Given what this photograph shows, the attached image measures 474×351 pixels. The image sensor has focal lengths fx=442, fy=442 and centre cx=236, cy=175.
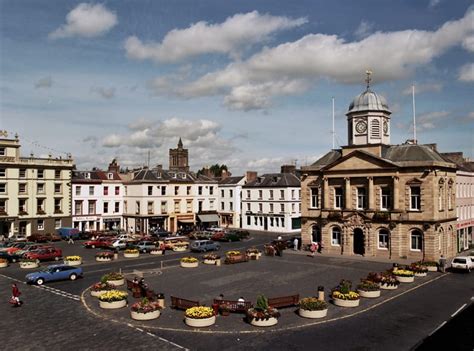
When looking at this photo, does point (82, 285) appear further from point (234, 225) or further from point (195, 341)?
point (234, 225)

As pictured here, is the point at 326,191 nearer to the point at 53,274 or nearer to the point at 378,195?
the point at 378,195

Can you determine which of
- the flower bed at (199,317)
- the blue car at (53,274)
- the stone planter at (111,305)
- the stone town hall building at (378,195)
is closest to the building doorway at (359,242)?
the stone town hall building at (378,195)

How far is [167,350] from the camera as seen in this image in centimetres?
1991

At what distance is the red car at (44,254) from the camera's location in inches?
1743

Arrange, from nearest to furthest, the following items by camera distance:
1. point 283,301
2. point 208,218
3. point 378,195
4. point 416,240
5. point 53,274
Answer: point 283,301 < point 53,274 < point 416,240 < point 378,195 < point 208,218

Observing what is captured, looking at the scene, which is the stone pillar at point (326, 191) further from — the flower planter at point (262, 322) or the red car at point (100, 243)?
the flower planter at point (262, 322)

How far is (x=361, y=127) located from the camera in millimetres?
50719

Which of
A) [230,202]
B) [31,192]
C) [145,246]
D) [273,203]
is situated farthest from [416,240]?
[31,192]

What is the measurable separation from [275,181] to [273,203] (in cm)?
390

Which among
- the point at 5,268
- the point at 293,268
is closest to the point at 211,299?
the point at 293,268

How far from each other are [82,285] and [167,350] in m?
16.4

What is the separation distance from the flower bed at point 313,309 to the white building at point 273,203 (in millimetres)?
50384

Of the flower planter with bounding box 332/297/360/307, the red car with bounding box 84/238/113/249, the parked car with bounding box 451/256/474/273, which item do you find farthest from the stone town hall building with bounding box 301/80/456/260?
the red car with bounding box 84/238/113/249

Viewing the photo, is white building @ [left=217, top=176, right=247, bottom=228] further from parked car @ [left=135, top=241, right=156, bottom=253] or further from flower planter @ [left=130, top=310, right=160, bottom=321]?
flower planter @ [left=130, top=310, right=160, bottom=321]
